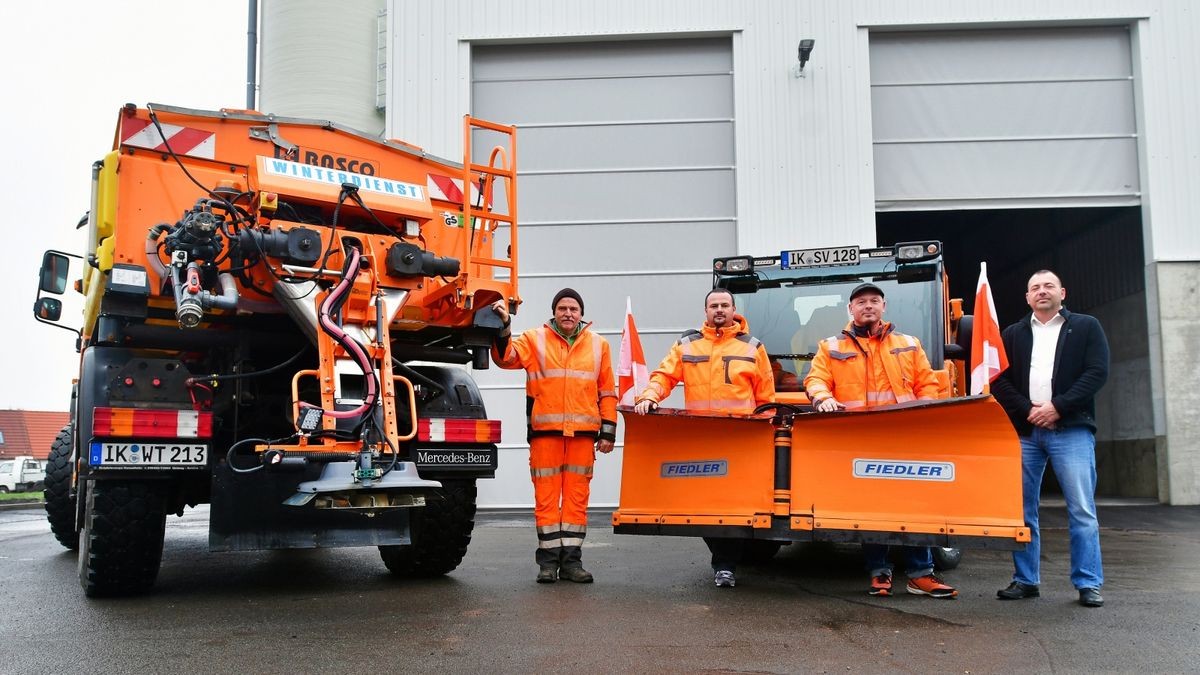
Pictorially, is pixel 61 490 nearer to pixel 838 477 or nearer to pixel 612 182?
pixel 838 477

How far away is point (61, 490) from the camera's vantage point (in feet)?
27.7

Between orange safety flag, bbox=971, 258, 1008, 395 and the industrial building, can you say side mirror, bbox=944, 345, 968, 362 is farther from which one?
the industrial building

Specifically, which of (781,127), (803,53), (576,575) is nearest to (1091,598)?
(576,575)

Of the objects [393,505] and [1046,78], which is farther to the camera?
[1046,78]

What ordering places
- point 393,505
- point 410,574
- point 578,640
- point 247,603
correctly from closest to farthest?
point 578,640 < point 393,505 < point 247,603 < point 410,574

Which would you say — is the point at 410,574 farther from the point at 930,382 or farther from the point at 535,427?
the point at 930,382

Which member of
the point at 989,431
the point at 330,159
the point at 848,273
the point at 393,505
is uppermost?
the point at 330,159

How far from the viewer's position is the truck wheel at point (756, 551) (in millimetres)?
7173

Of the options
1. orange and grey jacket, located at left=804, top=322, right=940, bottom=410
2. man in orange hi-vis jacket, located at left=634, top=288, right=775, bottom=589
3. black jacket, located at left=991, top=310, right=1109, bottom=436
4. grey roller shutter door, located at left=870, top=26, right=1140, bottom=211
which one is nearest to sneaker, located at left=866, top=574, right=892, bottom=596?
man in orange hi-vis jacket, located at left=634, top=288, right=775, bottom=589

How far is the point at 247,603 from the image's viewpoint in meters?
5.62

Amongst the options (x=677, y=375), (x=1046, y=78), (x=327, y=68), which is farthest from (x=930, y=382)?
(x=327, y=68)

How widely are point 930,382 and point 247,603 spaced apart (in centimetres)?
393

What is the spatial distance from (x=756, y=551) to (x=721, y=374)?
1.75 metres

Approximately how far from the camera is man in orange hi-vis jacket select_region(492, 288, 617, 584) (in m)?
6.27
